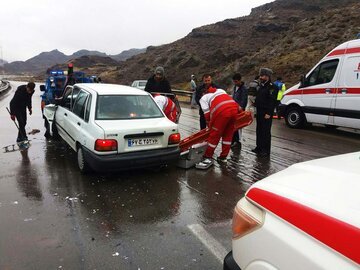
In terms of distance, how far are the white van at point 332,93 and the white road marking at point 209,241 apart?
24.1ft

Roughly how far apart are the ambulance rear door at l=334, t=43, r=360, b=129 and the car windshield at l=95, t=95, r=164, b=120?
20.0 feet

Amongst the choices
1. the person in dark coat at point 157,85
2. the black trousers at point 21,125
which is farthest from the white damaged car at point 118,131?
the black trousers at point 21,125

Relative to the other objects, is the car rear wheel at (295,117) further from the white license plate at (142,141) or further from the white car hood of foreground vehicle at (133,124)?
the white license plate at (142,141)

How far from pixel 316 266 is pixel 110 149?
426 centimetres

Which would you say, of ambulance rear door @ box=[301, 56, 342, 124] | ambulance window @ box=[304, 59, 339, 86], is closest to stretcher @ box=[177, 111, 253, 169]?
ambulance rear door @ box=[301, 56, 342, 124]

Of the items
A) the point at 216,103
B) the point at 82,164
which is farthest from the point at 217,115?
the point at 82,164

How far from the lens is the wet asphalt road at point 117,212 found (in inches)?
130

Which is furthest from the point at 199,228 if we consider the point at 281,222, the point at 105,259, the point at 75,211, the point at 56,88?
the point at 56,88

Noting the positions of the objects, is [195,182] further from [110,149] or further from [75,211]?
[75,211]

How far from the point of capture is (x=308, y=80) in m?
11.1

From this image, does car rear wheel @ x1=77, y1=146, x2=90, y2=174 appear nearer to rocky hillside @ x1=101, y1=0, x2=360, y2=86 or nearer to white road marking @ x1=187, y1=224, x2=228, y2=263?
white road marking @ x1=187, y1=224, x2=228, y2=263

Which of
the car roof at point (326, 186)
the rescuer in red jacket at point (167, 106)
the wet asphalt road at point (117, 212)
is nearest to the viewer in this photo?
the car roof at point (326, 186)

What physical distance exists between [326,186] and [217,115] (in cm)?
462

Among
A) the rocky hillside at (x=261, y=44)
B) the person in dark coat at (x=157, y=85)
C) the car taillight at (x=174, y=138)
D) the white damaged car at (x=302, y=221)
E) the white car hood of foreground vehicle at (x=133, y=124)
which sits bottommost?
the car taillight at (x=174, y=138)
